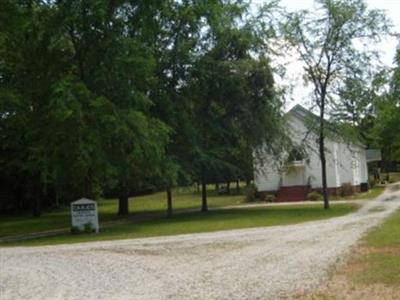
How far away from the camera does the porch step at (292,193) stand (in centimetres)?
5026

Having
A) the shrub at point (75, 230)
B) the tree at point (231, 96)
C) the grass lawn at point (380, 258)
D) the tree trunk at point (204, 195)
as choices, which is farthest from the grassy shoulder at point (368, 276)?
the tree trunk at point (204, 195)

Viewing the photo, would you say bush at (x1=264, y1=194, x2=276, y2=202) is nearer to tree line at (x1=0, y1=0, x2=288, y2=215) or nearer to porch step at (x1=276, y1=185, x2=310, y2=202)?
porch step at (x1=276, y1=185, x2=310, y2=202)

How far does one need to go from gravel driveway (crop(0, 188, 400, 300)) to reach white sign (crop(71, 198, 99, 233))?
5353mm

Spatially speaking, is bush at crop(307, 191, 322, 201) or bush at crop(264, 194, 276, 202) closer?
bush at crop(307, 191, 322, 201)

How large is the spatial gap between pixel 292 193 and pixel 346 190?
4145 mm

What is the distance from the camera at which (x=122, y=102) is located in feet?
95.9

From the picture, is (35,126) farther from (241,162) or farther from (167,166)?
(241,162)

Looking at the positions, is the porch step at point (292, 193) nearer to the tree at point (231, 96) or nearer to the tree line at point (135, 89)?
the tree line at point (135, 89)

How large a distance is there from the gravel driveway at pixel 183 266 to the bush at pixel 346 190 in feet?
91.4

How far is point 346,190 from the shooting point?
167 ft

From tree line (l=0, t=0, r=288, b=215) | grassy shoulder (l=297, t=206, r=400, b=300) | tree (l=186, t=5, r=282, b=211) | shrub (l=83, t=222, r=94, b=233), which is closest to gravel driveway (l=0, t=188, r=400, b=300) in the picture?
grassy shoulder (l=297, t=206, r=400, b=300)

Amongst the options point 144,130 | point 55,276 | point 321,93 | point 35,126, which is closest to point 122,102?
point 144,130

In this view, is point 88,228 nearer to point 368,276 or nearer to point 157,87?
point 157,87

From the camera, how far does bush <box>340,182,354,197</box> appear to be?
1993 inches
